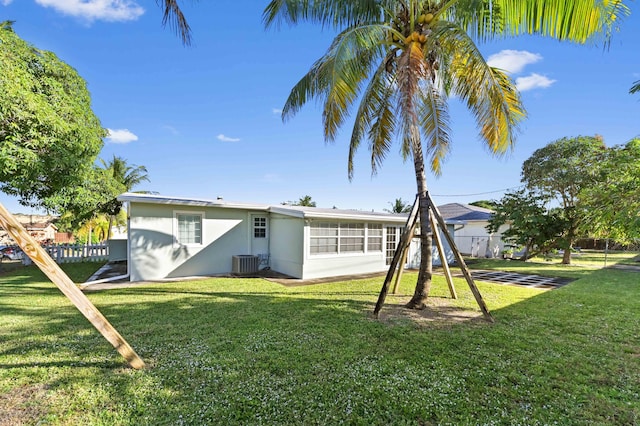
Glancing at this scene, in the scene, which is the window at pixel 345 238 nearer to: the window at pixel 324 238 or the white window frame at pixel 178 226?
the window at pixel 324 238

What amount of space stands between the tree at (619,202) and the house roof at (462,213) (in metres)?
18.6

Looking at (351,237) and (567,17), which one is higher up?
(567,17)

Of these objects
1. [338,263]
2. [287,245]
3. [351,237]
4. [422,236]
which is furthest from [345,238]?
[422,236]

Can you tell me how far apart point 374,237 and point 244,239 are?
18.8ft


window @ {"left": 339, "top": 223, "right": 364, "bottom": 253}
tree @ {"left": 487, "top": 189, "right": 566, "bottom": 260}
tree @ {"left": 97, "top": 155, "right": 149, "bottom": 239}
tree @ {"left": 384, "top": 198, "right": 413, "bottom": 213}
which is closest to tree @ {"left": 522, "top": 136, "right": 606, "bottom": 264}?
tree @ {"left": 487, "top": 189, "right": 566, "bottom": 260}

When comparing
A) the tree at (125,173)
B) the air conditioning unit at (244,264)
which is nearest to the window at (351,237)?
the air conditioning unit at (244,264)

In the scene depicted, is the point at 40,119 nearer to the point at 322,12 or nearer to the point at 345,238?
the point at 322,12

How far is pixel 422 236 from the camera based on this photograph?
6.59 metres

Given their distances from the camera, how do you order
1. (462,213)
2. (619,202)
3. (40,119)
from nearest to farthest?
(619,202) → (40,119) → (462,213)

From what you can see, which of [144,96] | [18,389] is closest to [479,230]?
[144,96]

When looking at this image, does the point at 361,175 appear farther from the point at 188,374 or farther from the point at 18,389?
the point at 18,389

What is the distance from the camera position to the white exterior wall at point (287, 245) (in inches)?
431

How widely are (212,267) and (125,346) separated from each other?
8.02m

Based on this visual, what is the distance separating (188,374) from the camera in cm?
362
